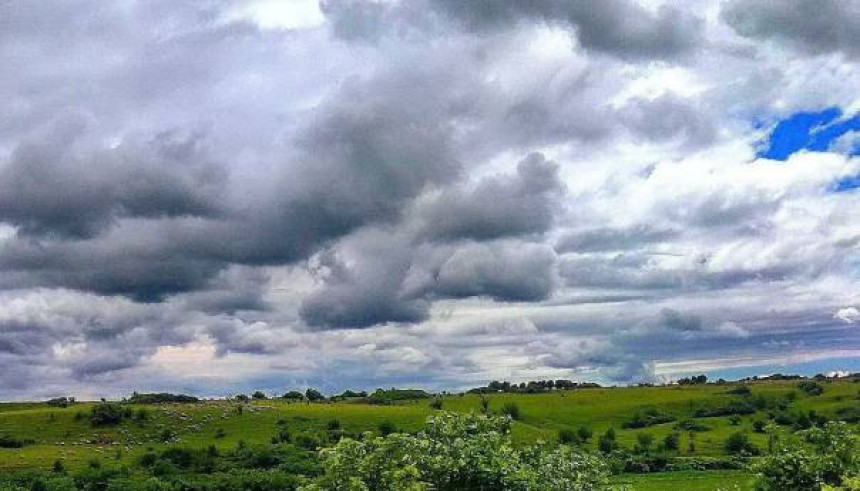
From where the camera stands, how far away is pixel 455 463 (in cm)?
2167

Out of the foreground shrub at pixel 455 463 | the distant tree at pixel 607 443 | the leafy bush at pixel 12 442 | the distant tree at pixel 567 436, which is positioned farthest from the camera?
the distant tree at pixel 567 436

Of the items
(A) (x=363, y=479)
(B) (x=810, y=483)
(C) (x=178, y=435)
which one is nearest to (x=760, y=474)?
(B) (x=810, y=483)

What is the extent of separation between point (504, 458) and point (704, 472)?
133727 mm

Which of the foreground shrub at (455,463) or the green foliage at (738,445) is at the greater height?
the foreground shrub at (455,463)

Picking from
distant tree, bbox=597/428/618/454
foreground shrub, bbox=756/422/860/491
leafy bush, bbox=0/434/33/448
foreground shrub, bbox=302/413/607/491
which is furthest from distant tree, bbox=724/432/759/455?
foreground shrub, bbox=302/413/607/491

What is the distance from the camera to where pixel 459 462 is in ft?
70.3

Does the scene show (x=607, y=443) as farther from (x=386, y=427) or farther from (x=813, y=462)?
(x=813, y=462)

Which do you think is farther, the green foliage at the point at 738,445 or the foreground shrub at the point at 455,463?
the green foliage at the point at 738,445

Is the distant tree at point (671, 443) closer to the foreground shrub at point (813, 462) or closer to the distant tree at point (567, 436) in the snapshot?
the distant tree at point (567, 436)

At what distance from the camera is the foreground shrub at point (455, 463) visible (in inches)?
799

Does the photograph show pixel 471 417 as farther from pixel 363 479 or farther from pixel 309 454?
pixel 309 454

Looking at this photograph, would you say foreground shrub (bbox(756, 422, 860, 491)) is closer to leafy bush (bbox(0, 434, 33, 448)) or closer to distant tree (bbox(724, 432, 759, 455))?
distant tree (bbox(724, 432, 759, 455))

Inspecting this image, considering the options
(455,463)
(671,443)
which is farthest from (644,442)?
(455,463)

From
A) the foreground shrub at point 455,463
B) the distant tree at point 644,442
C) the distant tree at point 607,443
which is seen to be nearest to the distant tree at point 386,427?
the distant tree at point 607,443
